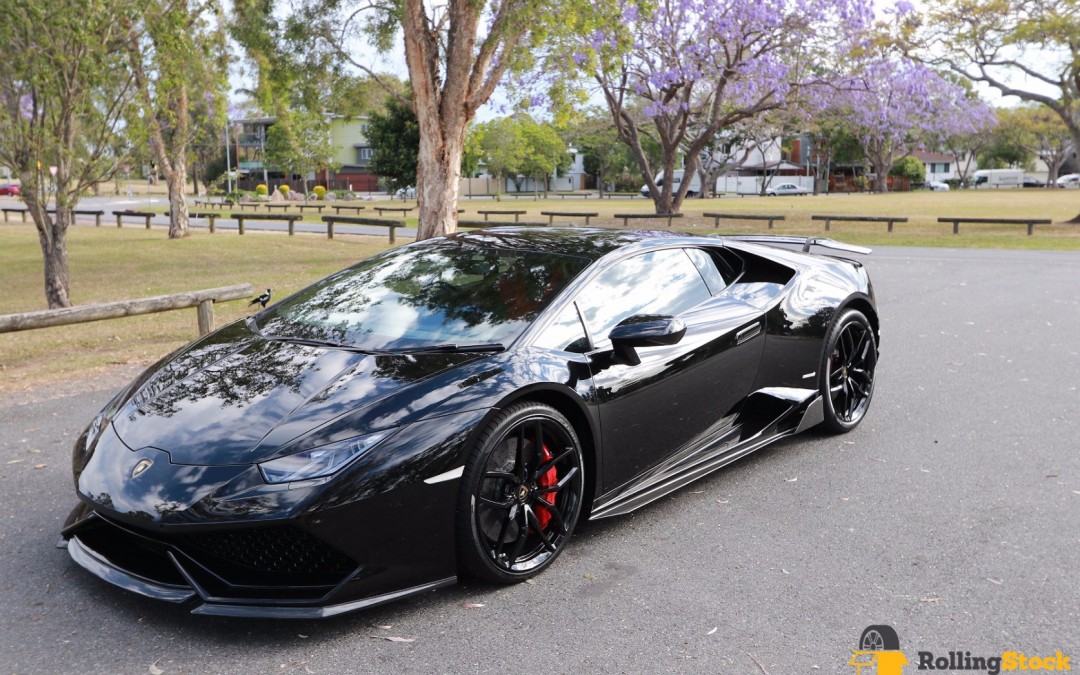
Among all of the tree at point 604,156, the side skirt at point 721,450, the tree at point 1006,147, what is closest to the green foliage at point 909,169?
the tree at point 1006,147

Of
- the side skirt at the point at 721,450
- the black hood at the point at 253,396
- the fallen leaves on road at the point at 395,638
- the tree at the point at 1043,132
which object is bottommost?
the fallen leaves on road at the point at 395,638

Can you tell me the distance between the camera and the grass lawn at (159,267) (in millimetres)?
9281

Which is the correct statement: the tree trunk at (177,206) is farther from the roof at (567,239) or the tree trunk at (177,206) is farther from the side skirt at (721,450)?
the side skirt at (721,450)

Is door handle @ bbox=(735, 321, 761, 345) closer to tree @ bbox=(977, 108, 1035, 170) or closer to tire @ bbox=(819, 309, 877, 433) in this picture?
tire @ bbox=(819, 309, 877, 433)

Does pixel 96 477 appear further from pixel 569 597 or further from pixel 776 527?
pixel 776 527

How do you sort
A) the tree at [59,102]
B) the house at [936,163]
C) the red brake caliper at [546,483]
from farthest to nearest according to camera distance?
the house at [936,163] < the tree at [59,102] < the red brake caliper at [546,483]

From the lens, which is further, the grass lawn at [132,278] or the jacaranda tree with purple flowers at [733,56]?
the jacaranda tree with purple flowers at [733,56]

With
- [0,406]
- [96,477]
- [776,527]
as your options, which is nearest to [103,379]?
[0,406]

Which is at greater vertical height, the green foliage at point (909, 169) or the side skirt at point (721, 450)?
the green foliage at point (909, 169)

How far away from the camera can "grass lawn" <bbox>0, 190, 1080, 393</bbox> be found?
30.5 feet

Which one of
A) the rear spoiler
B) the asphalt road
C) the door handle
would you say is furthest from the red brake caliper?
the rear spoiler

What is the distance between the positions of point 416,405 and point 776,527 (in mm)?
1912
